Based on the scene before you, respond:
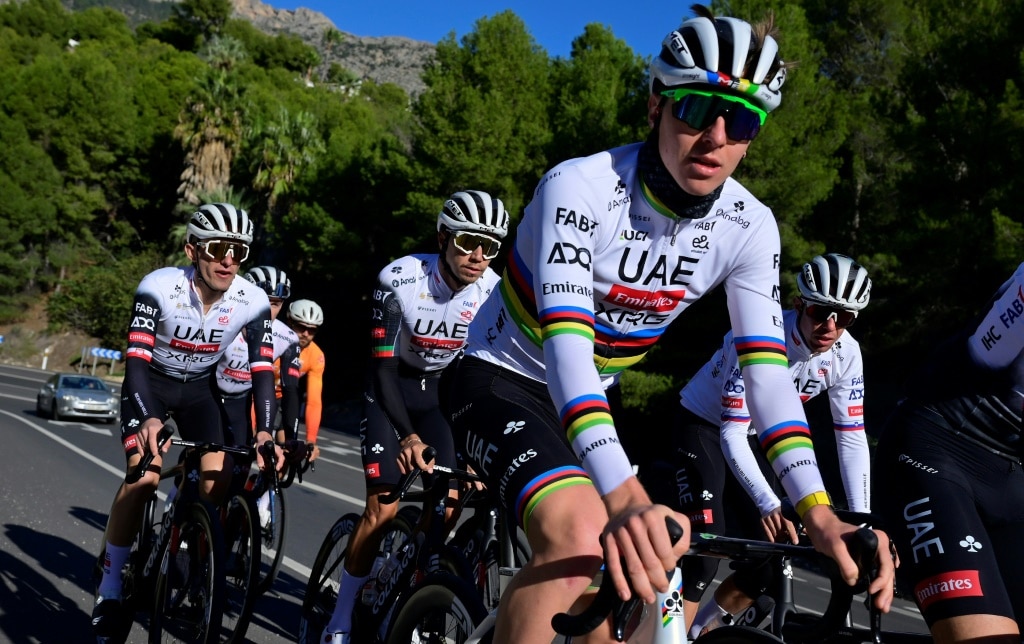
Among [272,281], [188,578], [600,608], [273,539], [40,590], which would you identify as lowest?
[40,590]

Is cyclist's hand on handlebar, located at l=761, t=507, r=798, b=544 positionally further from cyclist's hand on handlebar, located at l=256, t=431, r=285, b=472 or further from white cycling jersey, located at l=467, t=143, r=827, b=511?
cyclist's hand on handlebar, located at l=256, t=431, r=285, b=472

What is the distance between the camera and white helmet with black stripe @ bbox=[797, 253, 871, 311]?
5.23m

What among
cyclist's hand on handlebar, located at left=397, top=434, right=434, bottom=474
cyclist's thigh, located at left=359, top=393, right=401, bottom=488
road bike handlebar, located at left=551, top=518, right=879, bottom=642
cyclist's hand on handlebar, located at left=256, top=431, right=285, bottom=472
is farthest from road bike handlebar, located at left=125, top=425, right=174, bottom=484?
road bike handlebar, located at left=551, top=518, right=879, bottom=642

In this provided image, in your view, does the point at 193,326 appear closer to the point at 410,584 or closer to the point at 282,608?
the point at 282,608

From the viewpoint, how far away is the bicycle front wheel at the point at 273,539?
7590 millimetres

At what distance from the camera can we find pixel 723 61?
2662mm

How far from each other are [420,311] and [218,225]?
119 centimetres

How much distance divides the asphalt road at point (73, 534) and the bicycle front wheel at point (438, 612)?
8.41 feet

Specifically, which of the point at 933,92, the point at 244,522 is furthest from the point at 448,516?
the point at 933,92

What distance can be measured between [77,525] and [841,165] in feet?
71.2

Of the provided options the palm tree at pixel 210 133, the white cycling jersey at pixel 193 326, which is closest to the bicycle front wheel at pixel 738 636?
the white cycling jersey at pixel 193 326

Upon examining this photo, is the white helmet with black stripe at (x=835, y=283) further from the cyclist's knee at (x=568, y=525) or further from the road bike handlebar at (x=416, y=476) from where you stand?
the cyclist's knee at (x=568, y=525)

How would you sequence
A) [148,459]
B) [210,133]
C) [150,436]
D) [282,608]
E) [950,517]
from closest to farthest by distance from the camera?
[950,517] → [150,436] → [148,459] → [282,608] → [210,133]

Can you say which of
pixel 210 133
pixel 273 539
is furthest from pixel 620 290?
pixel 210 133
